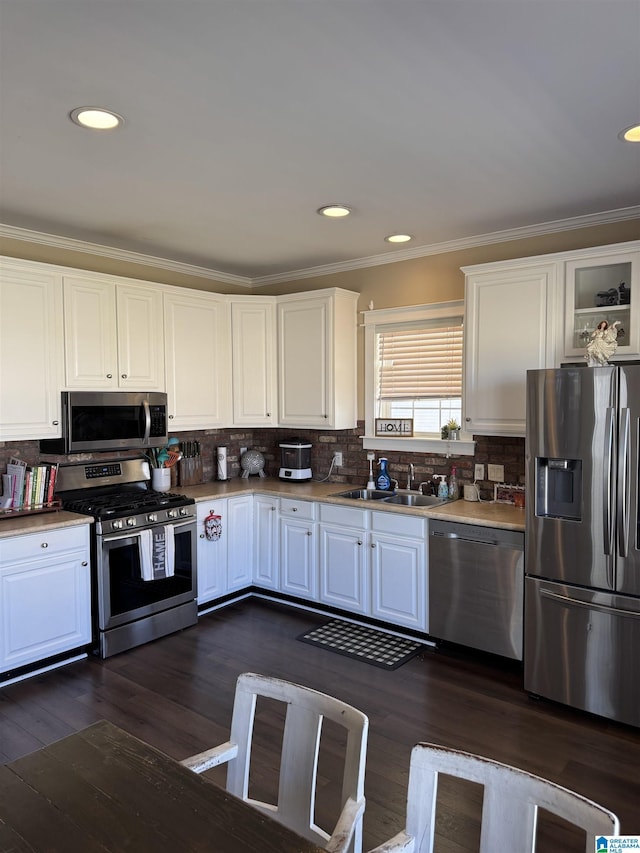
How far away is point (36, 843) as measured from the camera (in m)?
1.15

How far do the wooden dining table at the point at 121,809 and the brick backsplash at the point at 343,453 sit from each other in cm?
274

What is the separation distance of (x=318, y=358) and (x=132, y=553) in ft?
6.47

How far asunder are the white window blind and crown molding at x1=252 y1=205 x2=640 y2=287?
0.52 metres

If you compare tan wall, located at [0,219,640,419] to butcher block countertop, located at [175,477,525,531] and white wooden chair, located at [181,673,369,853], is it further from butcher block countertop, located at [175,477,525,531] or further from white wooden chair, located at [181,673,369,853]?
white wooden chair, located at [181,673,369,853]

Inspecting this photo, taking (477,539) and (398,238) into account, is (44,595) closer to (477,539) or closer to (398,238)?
(477,539)

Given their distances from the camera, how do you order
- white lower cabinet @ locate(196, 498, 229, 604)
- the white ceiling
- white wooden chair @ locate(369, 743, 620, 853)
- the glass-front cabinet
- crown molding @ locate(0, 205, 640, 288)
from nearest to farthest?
1. white wooden chair @ locate(369, 743, 620, 853)
2. the white ceiling
3. the glass-front cabinet
4. crown molding @ locate(0, 205, 640, 288)
5. white lower cabinet @ locate(196, 498, 229, 604)

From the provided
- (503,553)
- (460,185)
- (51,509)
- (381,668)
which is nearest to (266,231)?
(460,185)

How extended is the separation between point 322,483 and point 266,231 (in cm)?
204

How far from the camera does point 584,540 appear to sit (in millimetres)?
2973

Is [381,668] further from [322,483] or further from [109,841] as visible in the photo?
[109,841]

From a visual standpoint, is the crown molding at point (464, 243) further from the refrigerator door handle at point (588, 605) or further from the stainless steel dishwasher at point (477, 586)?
the refrigerator door handle at point (588, 605)

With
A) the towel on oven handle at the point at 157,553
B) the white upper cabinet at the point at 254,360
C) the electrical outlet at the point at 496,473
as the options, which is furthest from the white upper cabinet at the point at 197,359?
the electrical outlet at the point at 496,473

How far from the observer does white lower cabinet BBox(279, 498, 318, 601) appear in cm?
436

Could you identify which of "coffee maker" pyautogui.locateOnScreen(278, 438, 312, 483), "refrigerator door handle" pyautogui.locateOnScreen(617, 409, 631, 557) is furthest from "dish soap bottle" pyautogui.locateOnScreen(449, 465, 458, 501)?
"refrigerator door handle" pyautogui.locateOnScreen(617, 409, 631, 557)
